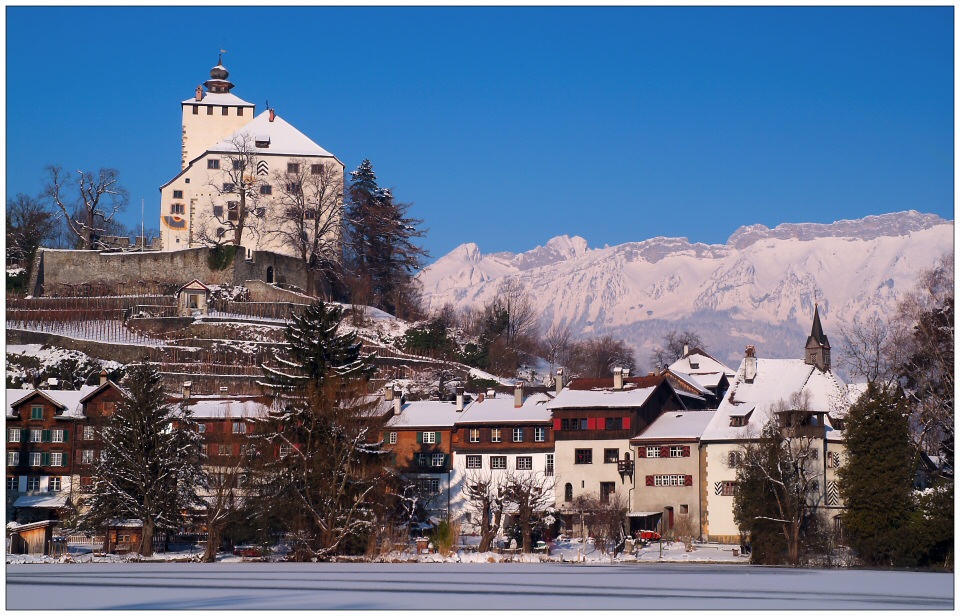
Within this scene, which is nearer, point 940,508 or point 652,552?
point 940,508

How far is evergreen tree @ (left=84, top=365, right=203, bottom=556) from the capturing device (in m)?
46.8

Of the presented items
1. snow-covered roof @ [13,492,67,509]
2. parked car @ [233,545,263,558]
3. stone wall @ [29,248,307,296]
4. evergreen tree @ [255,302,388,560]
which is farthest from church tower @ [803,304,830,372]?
stone wall @ [29,248,307,296]

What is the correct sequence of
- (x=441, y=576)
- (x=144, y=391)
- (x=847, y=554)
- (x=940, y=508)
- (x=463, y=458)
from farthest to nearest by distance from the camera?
(x=463, y=458) < (x=144, y=391) < (x=847, y=554) < (x=940, y=508) < (x=441, y=576)

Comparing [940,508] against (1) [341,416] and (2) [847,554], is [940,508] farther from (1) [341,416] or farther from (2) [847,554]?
(1) [341,416]

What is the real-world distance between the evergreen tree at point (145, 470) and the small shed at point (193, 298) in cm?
3138

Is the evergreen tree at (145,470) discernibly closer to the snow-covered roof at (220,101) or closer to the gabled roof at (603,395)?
the gabled roof at (603,395)

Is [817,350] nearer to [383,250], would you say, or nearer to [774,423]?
[774,423]

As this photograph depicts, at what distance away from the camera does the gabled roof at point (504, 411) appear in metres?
60.9

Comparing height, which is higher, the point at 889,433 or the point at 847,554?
the point at 889,433

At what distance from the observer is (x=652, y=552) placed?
47219 mm

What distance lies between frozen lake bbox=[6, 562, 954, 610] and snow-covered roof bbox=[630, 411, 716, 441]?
1897 centimetres

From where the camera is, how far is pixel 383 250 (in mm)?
92562

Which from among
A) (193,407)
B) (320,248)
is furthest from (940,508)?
(320,248)

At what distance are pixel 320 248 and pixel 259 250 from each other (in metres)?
3.70
